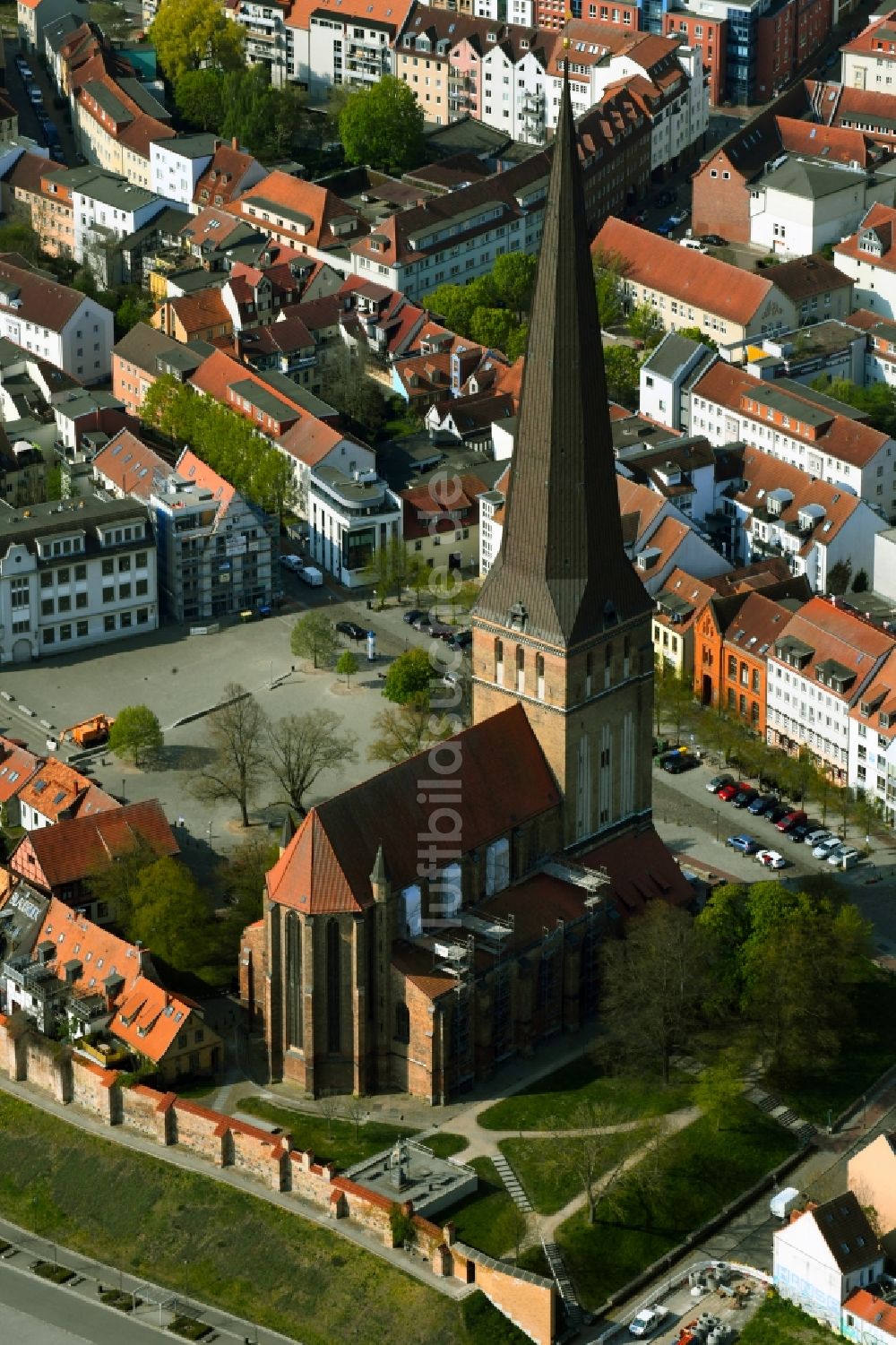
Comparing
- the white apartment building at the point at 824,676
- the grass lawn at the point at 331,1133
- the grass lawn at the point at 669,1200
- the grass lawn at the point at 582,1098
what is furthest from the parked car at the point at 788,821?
the grass lawn at the point at 331,1133

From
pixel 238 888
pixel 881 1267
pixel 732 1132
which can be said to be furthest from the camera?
pixel 238 888

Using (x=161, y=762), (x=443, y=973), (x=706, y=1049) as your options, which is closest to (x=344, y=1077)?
(x=443, y=973)

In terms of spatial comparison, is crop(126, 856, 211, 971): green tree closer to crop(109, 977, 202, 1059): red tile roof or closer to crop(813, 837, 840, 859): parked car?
crop(109, 977, 202, 1059): red tile roof

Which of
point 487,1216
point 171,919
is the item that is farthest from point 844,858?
point 487,1216

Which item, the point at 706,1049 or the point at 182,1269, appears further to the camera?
the point at 706,1049

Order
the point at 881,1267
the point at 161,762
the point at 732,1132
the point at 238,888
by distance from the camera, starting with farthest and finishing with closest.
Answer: the point at 161,762
the point at 238,888
the point at 732,1132
the point at 881,1267

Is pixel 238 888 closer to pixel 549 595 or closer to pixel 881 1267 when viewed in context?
pixel 549 595

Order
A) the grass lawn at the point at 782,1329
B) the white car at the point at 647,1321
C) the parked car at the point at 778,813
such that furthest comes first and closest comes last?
the parked car at the point at 778,813, the white car at the point at 647,1321, the grass lawn at the point at 782,1329

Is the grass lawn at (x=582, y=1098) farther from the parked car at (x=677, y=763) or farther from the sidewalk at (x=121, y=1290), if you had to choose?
the parked car at (x=677, y=763)
